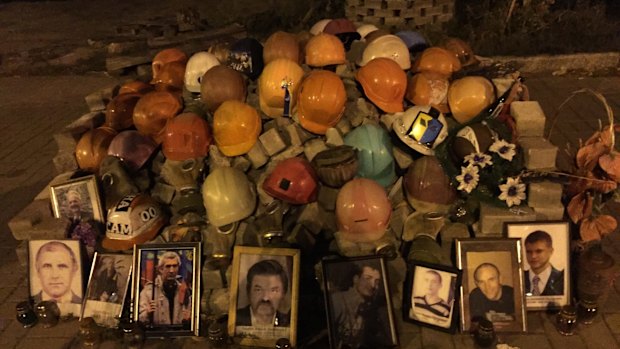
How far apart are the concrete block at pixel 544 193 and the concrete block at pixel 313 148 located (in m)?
1.96

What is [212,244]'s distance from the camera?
465cm

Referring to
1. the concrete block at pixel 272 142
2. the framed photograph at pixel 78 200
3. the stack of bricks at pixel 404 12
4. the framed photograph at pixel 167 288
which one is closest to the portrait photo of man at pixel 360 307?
the framed photograph at pixel 167 288

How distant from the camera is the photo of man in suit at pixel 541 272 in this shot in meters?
4.32

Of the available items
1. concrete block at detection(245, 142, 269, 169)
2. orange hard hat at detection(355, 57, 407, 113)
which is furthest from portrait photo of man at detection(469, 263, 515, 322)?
concrete block at detection(245, 142, 269, 169)

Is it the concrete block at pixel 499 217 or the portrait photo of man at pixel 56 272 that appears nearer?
the concrete block at pixel 499 217

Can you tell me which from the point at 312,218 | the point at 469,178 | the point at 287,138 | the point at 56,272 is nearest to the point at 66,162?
the point at 56,272

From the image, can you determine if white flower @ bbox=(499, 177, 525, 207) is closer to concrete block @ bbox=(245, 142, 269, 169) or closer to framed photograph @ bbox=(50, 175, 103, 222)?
concrete block @ bbox=(245, 142, 269, 169)

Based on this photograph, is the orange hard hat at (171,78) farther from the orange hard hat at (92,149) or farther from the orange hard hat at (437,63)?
the orange hard hat at (437,63)

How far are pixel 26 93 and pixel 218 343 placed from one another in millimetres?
9907

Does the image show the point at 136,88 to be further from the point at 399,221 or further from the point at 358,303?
the point at 358,303

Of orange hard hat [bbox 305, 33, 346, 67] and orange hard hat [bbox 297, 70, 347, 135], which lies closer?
orange hard hat [bbox 297, 70, 347, 135]

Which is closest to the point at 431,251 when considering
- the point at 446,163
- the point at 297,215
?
the point at 446,163

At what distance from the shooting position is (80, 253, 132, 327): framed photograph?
444cm

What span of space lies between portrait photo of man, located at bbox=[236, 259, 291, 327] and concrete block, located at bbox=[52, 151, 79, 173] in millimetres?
2777
